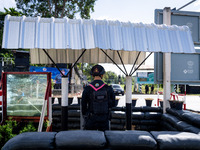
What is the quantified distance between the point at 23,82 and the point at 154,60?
4615 mm

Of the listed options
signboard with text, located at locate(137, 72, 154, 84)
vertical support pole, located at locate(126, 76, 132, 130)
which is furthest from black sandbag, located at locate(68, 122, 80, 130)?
signboard with text, located at locate(137, 72, 154, 84)

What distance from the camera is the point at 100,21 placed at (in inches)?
159

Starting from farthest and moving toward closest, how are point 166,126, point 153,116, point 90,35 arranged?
point 153,116, point 166,126, point 90,35

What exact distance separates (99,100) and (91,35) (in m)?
1.53

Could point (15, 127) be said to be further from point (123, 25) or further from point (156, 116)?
point (156, 116)

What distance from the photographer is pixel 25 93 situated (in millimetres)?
5375

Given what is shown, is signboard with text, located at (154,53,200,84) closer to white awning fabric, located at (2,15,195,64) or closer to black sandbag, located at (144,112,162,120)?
black sandbag, located at (144,112,162,120)

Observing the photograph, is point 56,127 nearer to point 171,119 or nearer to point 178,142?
point 171,119

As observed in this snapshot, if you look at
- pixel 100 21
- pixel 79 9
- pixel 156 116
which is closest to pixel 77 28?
pixel 100 21

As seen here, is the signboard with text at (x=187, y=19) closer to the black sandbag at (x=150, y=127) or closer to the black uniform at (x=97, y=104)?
the black sandbag at (x=150, y=127)

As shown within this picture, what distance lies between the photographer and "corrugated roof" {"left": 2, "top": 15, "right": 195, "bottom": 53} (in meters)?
3.61

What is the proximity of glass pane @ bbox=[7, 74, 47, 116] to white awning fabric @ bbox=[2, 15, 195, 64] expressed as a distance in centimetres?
191

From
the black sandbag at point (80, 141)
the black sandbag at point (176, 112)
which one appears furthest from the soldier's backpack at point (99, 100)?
the black sandbag at point (176, 112)

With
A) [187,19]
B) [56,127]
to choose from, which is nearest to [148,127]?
[56,127]
